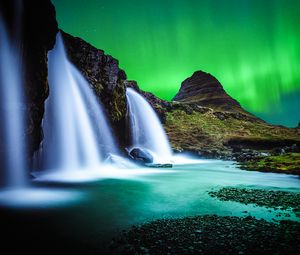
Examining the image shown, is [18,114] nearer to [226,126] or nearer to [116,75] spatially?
[116,75]

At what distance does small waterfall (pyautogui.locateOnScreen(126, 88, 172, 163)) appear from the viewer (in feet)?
205

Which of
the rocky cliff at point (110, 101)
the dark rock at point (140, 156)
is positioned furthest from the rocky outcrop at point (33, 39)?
the dark rock at point (140, 156)

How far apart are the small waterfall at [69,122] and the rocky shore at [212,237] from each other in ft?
92.7

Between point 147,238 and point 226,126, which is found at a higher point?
point 226,126

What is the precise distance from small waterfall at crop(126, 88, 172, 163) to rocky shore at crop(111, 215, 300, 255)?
1908 inches

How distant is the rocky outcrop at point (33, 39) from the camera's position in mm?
22625

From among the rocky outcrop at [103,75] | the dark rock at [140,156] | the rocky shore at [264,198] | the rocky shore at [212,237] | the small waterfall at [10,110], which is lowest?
the rocky shore at [264,198]

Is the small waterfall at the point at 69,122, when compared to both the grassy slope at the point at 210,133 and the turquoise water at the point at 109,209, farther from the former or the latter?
the grassy slope at the point at 210,133

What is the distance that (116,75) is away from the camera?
56375 mm

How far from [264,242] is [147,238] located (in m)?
4.53

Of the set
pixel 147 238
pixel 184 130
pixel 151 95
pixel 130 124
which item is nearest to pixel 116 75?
pixel 130 124

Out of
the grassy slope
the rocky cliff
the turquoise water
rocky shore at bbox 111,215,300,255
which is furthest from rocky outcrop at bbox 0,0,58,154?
the grassy slope

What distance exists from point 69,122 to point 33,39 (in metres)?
17.3

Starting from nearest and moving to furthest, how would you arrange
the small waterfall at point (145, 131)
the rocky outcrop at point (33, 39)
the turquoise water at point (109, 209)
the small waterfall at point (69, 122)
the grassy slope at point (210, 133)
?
the turquoise water at point (109, 209) < the rocky outcrop at point (33, 39) < the small waterfall at point (69, 122) < the small waterfall at point (145, 131) < the grassy slope at point (210, 133)
